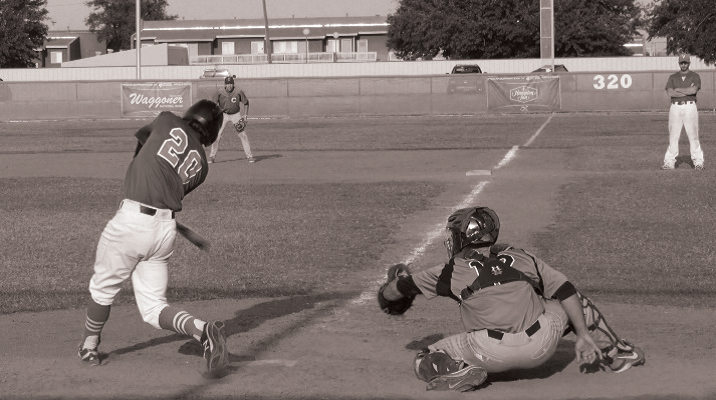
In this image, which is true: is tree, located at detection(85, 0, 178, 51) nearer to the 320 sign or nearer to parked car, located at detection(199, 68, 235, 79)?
parked car, located at detection(199, 68, 235, 79)

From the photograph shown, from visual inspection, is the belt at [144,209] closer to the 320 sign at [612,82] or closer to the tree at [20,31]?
the 320 sign at [612,82]

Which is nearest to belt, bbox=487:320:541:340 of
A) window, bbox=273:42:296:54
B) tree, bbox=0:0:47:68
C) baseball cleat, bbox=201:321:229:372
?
baseball cleat, bbox=201:321:229:372

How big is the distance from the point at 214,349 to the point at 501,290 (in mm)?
1710

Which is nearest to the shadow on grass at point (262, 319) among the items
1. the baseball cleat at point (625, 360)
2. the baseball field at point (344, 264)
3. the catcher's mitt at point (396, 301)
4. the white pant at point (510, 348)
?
the baseball field at point (344, 264)

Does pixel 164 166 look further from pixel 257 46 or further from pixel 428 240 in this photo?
pixel 257 46

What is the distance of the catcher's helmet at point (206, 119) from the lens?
6.62 metres

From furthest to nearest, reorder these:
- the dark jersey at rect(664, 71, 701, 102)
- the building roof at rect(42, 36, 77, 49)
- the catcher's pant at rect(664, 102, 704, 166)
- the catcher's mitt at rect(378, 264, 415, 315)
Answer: the building roof at rect(42, 36, 77, 49) → the catcher's pant at rect(664, 102, 704, 166) → the dark jersey at rect(664, 71, 701, 102) → the catcher's mitt at rect(378, 264, 415, 315)

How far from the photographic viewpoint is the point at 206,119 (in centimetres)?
664

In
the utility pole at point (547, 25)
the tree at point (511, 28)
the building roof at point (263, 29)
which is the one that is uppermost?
the building roof at point (263, 29)

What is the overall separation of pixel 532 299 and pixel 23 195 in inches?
510

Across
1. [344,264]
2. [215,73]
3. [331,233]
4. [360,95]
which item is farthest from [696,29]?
[344,264]

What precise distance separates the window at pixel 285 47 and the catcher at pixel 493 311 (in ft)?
312

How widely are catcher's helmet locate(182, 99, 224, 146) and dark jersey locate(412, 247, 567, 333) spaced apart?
5.67ft

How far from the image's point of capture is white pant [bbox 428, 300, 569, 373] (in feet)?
19.8
